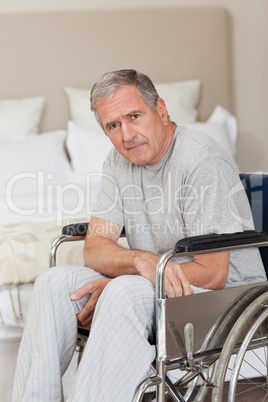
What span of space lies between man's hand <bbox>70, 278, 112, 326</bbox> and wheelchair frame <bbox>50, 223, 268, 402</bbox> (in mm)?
304

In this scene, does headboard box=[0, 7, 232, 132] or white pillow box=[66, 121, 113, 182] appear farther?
headboard box=[0, 7, 232, 132]

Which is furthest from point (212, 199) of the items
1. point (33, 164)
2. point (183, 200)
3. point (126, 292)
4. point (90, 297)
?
point (33, 164)

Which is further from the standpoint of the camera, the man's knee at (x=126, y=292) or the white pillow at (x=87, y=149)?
the white pillow at (x=87, y=149)

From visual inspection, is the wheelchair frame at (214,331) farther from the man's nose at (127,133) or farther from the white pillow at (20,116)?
the white pillow at (20,116)

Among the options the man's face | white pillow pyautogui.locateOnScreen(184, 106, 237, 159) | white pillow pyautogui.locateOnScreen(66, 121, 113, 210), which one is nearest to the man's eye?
the man's face

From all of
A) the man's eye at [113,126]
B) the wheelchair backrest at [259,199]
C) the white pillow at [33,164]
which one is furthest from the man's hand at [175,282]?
the white pillow at [33,164]

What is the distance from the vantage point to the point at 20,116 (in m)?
3.84

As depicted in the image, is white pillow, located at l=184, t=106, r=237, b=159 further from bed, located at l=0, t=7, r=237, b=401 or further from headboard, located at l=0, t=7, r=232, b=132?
headboard, located at l=0, t=7, r=232, b=132

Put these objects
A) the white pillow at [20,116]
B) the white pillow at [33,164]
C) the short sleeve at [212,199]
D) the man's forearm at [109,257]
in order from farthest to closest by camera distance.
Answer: the white pillow at [20,116]
the white pillow at [33,164]
the man's forearm at [109,257]
the short sleeve at [212,199]

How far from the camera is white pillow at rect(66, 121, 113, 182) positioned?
3645 millimetres

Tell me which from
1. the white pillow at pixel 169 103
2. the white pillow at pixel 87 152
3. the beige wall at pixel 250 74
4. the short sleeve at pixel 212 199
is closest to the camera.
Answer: the short sleeve at pixel 212 199

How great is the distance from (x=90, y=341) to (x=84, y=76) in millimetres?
2849

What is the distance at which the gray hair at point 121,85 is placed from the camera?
1.82 metres

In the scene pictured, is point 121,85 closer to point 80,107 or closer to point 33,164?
point 33,164
